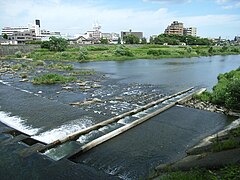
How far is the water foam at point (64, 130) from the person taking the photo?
10672 mm

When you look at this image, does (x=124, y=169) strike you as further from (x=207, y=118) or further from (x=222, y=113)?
(x=222, y=113)

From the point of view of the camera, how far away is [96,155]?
9.39 meters

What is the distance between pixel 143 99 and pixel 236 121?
707cm

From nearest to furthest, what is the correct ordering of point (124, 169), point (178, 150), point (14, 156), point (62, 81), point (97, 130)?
1. point (124, 169)
2. point (14, 156)
3. point (178, 150)
4. point (97, 130)
5. point (62, 81)

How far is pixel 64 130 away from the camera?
11.6 meters

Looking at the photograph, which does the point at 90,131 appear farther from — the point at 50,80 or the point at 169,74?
the point at 169,74

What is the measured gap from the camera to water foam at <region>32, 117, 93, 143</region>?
10672 mm

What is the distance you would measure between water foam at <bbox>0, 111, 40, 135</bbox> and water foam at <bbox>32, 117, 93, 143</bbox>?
692 mm

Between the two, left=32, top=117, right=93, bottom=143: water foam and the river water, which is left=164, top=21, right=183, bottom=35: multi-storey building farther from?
left=32, top=117, right=93, bottom=143: water foam

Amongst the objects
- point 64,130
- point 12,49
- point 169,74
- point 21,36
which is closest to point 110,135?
point 64,130

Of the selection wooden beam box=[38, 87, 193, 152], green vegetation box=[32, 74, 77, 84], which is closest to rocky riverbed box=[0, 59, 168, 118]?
green vegetation box=[32, 74, 77, 84]

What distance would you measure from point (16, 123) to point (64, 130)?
10.3 feet

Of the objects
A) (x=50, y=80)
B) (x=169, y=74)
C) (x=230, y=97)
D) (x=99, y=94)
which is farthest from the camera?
(x=169, y=74)

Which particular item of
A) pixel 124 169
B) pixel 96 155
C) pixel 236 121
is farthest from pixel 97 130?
pixel 236 121
